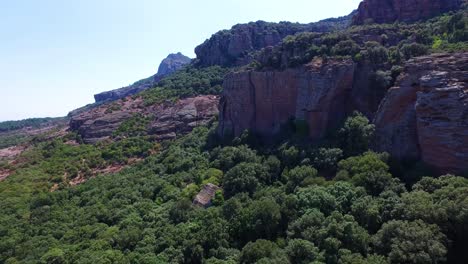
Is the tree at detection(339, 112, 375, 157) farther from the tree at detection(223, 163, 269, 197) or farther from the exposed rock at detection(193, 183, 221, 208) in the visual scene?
the exposed rock at detection(193, 183, 221, 208)

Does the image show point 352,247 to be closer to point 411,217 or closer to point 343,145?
point 411,217

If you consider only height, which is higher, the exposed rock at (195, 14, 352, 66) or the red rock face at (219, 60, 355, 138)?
the exposed rock at (195, 14, 352, 66)

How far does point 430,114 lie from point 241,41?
75843 millimetres

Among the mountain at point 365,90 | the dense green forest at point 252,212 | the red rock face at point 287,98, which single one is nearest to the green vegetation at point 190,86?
the mountain at point 365,90

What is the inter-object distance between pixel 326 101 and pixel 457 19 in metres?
23.4

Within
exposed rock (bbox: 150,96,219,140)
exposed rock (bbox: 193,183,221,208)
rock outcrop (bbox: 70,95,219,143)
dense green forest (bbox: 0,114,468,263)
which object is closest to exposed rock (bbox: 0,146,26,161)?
rock outcrop (bbox: 70,95,219,143)

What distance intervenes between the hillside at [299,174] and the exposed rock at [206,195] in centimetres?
15

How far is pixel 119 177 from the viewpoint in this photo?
5809 centimetres

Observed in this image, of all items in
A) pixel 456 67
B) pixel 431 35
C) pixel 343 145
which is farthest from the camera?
pixel 431 35

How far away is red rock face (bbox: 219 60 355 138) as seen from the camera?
1764 inches

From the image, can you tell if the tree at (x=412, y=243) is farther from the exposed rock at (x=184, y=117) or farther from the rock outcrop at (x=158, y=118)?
the rock outcrop at (x=158, y=118)

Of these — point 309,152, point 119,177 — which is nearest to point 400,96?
point 309,152

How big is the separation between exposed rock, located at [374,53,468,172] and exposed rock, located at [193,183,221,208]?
59.1 ft

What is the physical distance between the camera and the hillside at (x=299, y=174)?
28.4 meters
